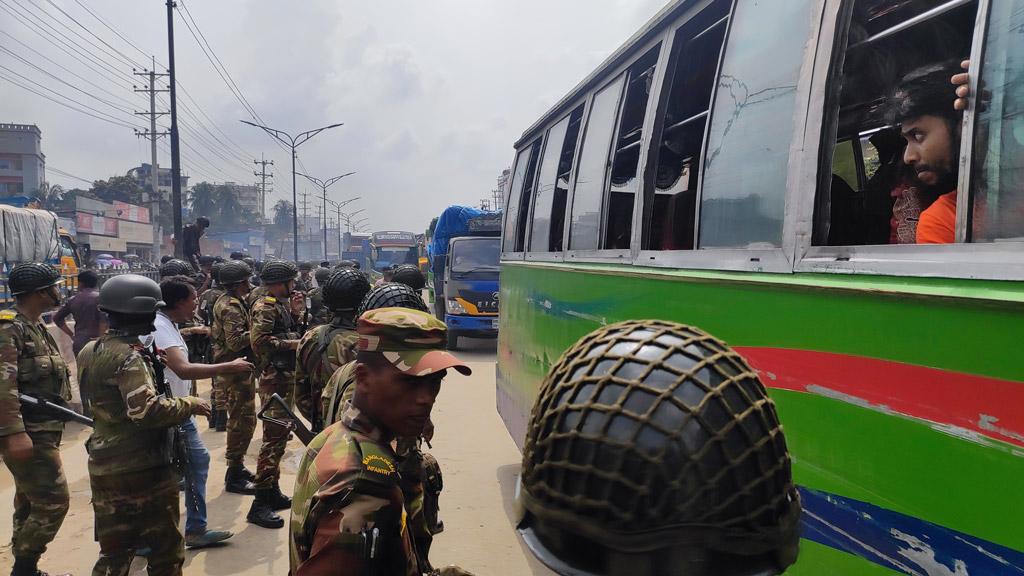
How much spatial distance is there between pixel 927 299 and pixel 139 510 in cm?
342

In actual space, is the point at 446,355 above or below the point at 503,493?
above

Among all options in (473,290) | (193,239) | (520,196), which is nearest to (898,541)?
(520,196)

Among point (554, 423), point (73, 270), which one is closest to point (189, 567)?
point (554, 423)

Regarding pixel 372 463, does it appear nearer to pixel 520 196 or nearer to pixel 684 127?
pixel 684 127

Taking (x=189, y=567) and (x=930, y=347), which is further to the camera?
(x=189, y=567)

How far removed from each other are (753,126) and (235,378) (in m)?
4.66

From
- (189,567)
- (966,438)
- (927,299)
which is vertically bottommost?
(189,567)

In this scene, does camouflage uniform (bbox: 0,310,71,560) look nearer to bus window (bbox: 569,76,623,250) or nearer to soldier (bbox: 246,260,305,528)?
soldier (bbox: 246,260,305,528)

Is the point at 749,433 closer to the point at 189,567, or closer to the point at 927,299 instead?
the point at 927,299

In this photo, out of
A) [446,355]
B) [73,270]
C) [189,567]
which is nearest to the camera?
[446,355]

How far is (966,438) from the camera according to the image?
55.0 inches

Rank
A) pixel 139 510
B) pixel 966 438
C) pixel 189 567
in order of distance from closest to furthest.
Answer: pixel 966 438 < pixel 139 510 < pixel 189 567

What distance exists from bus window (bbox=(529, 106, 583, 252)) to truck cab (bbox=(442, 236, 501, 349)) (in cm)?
752

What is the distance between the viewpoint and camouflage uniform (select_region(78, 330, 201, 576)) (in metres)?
3.10
